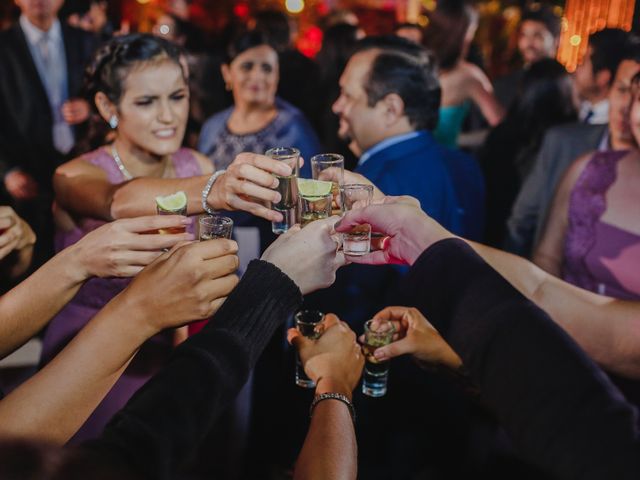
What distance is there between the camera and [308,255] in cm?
152

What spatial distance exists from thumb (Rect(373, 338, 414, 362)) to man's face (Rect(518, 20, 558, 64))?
414cm

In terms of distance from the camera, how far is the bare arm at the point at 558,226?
8.50 feet

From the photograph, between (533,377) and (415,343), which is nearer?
(533,377)

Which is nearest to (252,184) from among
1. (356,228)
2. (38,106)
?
(356,228)

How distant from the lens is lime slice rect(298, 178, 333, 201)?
1.89 meters

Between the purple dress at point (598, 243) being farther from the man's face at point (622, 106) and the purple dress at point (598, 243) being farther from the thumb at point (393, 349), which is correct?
the thumb at point (393, 349)

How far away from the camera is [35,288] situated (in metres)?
1.69

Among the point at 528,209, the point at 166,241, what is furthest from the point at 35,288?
the point at 528,209

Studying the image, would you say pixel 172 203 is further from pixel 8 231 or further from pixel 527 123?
pixel 527 123

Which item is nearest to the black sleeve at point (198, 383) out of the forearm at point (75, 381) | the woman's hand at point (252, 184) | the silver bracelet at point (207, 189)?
the forearm at point (75, 381)

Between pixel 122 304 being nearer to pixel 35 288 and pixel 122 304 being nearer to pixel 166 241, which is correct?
pixel 166 241

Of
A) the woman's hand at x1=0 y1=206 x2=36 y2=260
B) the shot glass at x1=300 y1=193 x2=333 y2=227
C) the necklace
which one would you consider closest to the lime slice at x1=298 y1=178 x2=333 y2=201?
the shot glass at x1=300 y1=193 x2=333 y2=227

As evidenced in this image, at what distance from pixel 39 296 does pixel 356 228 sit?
91 centimetres

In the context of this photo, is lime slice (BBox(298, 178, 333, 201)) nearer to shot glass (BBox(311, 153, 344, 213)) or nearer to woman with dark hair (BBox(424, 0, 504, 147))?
shot glass (BBox(311, 153, 344, 213))
